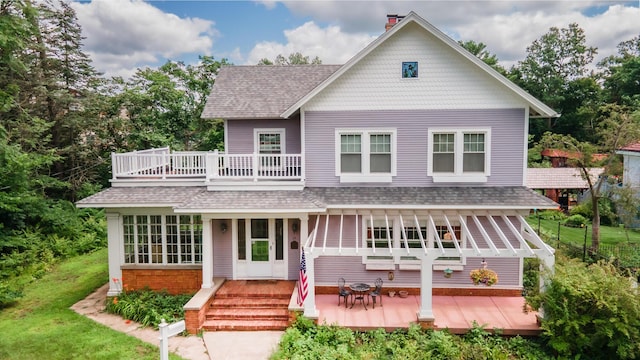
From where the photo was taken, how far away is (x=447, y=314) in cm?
1119

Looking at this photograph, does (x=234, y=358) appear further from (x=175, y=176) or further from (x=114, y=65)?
(x=114, y=65)

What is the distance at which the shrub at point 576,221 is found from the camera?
23.7m

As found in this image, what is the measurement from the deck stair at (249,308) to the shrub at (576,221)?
20137 mm

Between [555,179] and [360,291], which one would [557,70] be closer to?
[555,179]

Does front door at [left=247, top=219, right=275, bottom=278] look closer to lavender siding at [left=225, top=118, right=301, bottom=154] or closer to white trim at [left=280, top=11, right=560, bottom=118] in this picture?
lavender siding at [left=225, top=118, right=301, bottom=154]

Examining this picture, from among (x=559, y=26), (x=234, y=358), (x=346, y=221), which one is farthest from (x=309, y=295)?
(x=559, y=26)

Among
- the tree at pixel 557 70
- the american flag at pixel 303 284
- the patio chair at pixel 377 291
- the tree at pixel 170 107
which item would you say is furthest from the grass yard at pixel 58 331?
the tree at pixel 557 70

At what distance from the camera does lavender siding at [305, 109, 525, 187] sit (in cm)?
1256

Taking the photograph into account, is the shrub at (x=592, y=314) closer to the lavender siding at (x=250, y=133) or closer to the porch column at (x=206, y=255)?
the porch column at (x=206, y=255)

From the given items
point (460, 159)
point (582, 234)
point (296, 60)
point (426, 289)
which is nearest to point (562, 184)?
point (582, 234)

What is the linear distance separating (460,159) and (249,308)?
832 cm

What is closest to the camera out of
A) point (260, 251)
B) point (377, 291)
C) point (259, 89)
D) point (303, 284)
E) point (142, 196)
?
point (303, 284)

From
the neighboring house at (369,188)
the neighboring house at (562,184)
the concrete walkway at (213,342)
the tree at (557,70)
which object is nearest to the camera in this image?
the concrete walkway at (213,342)

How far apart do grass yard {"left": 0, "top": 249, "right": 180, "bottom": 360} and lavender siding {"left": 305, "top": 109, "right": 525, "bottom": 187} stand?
726 centimetres
